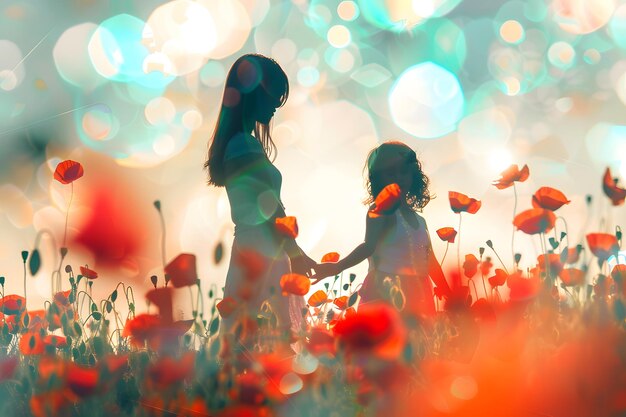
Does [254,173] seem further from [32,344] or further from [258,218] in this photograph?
[32,344]

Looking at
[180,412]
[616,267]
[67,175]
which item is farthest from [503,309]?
[67,175]

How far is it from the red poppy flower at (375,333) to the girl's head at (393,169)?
2.53 m

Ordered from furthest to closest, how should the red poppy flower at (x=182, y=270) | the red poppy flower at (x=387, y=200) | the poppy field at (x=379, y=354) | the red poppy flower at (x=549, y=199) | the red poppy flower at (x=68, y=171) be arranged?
the red poppy flower at (x=68, y=171) → the red poppy flower at (x=387, y=200) → the red poppy flower at (x=549, y=199) → the red poppy flower at (x=182, y=270) → the poppy field at (x=379, y=354)

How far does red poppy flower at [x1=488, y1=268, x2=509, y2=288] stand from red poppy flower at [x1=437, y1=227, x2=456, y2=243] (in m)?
0.23

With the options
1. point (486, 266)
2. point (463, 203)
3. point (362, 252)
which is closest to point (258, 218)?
point (362, 252)

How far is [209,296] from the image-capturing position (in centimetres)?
192

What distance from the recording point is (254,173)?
278 centimetres

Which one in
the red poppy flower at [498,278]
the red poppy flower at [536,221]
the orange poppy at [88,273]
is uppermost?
the orange poppy at [88,273]

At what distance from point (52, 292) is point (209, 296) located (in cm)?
70

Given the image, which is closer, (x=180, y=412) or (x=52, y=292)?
(x=180, y=412)

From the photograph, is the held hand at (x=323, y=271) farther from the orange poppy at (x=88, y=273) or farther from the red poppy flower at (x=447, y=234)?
the orange poppy at (x=88, y=273)

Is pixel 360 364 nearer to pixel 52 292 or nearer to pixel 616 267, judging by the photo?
pixel 616 267

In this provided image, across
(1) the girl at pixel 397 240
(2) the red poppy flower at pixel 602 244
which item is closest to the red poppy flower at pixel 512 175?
(2) the red poppy flower at pixel 602 244

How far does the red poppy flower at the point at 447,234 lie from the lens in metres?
2.22
